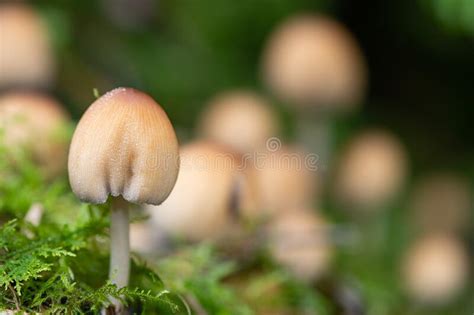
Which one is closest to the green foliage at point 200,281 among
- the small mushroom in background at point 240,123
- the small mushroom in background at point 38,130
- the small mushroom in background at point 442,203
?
the small mushroom in background at point 38,130

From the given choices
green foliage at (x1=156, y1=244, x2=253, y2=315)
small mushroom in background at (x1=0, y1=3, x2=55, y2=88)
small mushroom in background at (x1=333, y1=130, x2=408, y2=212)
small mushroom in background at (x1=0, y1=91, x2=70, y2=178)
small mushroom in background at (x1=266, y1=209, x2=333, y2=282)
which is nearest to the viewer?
green foliage at (x1=156, y1=244, x2=253, y2=315)

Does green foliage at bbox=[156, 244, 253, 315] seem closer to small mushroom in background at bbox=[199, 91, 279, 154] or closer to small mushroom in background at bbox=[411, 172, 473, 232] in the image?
small mushroom in background at bbox=[199, 91, 279, 154]

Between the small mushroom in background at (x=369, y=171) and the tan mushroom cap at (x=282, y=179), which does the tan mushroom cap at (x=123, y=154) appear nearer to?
the tan mushroom cap at (x=282, y=179)

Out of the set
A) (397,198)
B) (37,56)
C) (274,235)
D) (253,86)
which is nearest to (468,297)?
(397,198)

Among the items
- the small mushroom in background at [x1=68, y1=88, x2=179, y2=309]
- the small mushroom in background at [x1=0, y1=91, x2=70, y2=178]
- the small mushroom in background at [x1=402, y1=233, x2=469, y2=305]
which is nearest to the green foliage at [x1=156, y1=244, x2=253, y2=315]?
the small mushroom in background at [x1=68, y1=88, x2=179, y2=309]

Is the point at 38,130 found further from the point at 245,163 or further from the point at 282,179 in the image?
the point at 282,179

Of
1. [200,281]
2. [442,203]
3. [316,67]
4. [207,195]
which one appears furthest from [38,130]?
[442,203]
